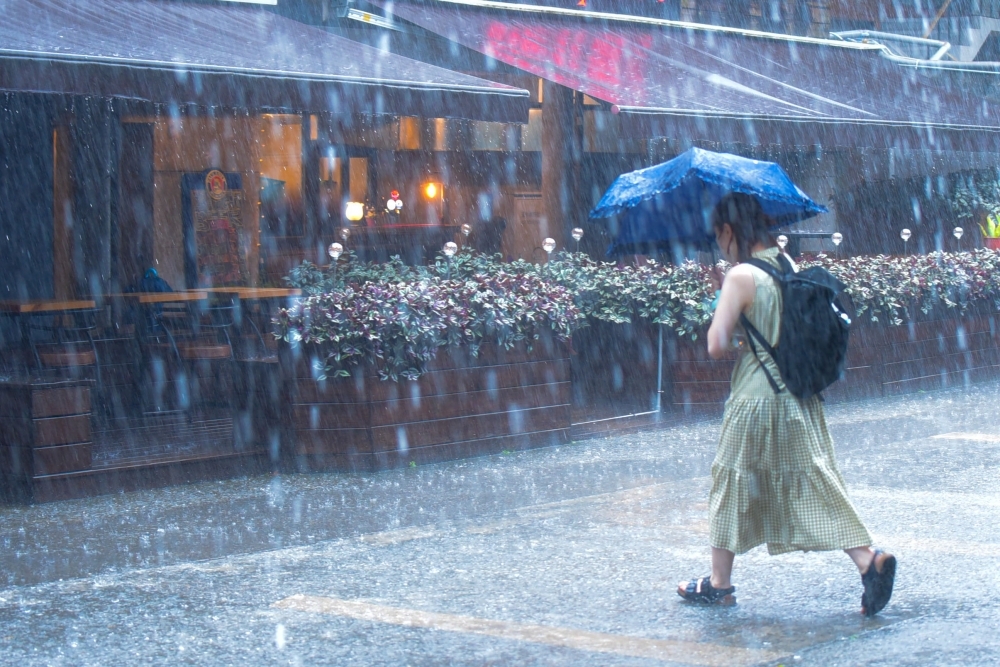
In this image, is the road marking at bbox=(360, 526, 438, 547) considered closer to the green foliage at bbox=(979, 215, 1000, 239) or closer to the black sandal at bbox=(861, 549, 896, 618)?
the black sandal at bbox=(861, 549, 896, 618)

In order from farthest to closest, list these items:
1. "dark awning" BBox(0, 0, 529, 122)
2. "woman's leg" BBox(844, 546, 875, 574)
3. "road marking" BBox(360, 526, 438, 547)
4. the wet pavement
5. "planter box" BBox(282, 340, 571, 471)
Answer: "planter box" BBox(282, 340, 571, 471)
"dark awning" BBox(0, 0, 529, 122)
"road marking" BBox(360, 526, 438, 547)
"woman's leg" BBox(844, 546, 875, 574)
the wet pavement

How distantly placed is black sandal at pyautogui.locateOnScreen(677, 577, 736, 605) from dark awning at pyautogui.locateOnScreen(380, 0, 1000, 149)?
6.36 m

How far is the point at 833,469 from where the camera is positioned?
484 cm

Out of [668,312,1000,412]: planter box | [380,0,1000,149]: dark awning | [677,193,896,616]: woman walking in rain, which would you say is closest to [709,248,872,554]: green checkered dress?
[677,193,896,616]: woman walking in rain

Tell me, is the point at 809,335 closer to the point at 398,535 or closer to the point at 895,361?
the point at 398,535

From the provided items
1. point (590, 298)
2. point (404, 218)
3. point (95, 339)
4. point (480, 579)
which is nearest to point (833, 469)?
point (480, 579)

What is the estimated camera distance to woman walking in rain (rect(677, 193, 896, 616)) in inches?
185

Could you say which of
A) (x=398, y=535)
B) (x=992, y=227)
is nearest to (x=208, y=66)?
(x=398, y=535)

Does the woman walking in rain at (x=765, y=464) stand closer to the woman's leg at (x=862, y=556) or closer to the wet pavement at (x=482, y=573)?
the woman's leg at (x=862, y=556)

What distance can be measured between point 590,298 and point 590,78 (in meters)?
2.86

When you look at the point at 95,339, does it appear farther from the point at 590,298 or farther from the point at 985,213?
the point at 985,213

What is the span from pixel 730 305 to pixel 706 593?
121 cm

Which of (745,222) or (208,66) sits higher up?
(208,66)

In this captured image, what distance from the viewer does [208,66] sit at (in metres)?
8.17
